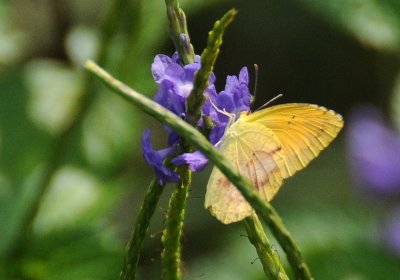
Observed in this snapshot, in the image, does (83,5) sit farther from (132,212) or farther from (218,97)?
(218,97)

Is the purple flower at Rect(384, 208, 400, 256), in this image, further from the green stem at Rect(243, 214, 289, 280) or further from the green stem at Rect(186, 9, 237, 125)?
the green stem at Rect(186, 9, 237, 125)

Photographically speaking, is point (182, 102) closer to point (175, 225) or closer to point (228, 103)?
point (228, 103)

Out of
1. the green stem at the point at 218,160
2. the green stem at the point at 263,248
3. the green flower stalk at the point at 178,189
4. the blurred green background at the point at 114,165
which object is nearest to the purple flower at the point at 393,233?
the blurred green background at the point at 114,165

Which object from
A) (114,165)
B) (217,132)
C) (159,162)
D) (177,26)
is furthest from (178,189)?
(114,165)

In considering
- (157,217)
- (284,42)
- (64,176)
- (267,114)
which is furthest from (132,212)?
(267,114)

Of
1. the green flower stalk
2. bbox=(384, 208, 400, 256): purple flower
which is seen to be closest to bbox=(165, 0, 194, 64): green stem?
the green flower stalk

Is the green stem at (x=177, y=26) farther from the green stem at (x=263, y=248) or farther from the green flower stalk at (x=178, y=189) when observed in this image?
the green stem at (x=263, y=248)

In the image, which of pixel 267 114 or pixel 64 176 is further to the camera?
pixel 64 176

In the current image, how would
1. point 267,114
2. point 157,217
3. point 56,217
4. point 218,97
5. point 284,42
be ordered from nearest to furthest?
point 218,97
point 267,114
point 56,217
point 157,217
point 284,42
